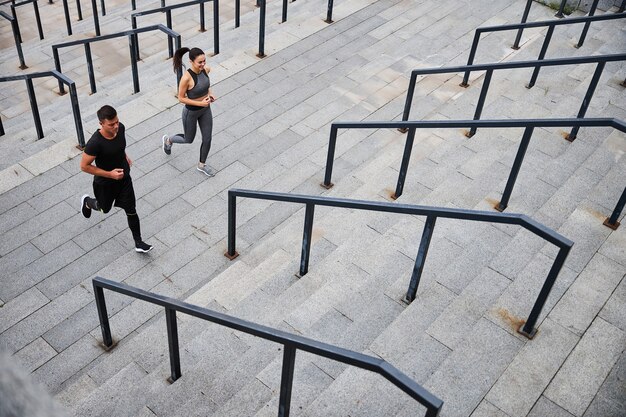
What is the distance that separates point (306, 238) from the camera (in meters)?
4.96

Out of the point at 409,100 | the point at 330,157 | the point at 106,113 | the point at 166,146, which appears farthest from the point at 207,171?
the point at 409,100

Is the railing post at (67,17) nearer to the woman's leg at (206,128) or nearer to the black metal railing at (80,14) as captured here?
the black metal railing at (80,14)

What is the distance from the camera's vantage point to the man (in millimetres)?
5105

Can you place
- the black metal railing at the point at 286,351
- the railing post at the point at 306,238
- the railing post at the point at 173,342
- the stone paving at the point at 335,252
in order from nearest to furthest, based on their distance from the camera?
the black metal railing at the point at 286,351, the railing post at the point at 173,342, the stone paving at the point at 335,252, the railing post at the point at 306,238

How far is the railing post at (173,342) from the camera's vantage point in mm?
3887

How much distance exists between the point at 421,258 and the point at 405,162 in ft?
5.31

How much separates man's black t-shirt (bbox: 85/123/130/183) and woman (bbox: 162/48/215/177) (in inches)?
42.6

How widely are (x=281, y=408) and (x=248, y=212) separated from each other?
9.74 feet

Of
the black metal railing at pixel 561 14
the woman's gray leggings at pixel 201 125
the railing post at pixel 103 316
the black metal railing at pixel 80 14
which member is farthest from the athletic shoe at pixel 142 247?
the black metal railing at pixel 80 14

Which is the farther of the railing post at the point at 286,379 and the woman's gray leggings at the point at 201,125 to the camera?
the woman's gray leggings at the point at 201,125

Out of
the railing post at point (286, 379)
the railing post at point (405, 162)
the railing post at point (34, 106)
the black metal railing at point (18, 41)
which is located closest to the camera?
the railing post at point (286, 379)

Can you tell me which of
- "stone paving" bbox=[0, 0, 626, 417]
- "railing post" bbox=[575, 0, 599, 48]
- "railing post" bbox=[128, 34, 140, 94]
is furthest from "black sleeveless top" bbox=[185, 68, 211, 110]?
"railing post" bbox=[575, 0, 599, 48]

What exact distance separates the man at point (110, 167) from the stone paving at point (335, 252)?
53 cm

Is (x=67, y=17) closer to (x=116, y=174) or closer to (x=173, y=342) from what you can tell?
(x=116, y=174)
